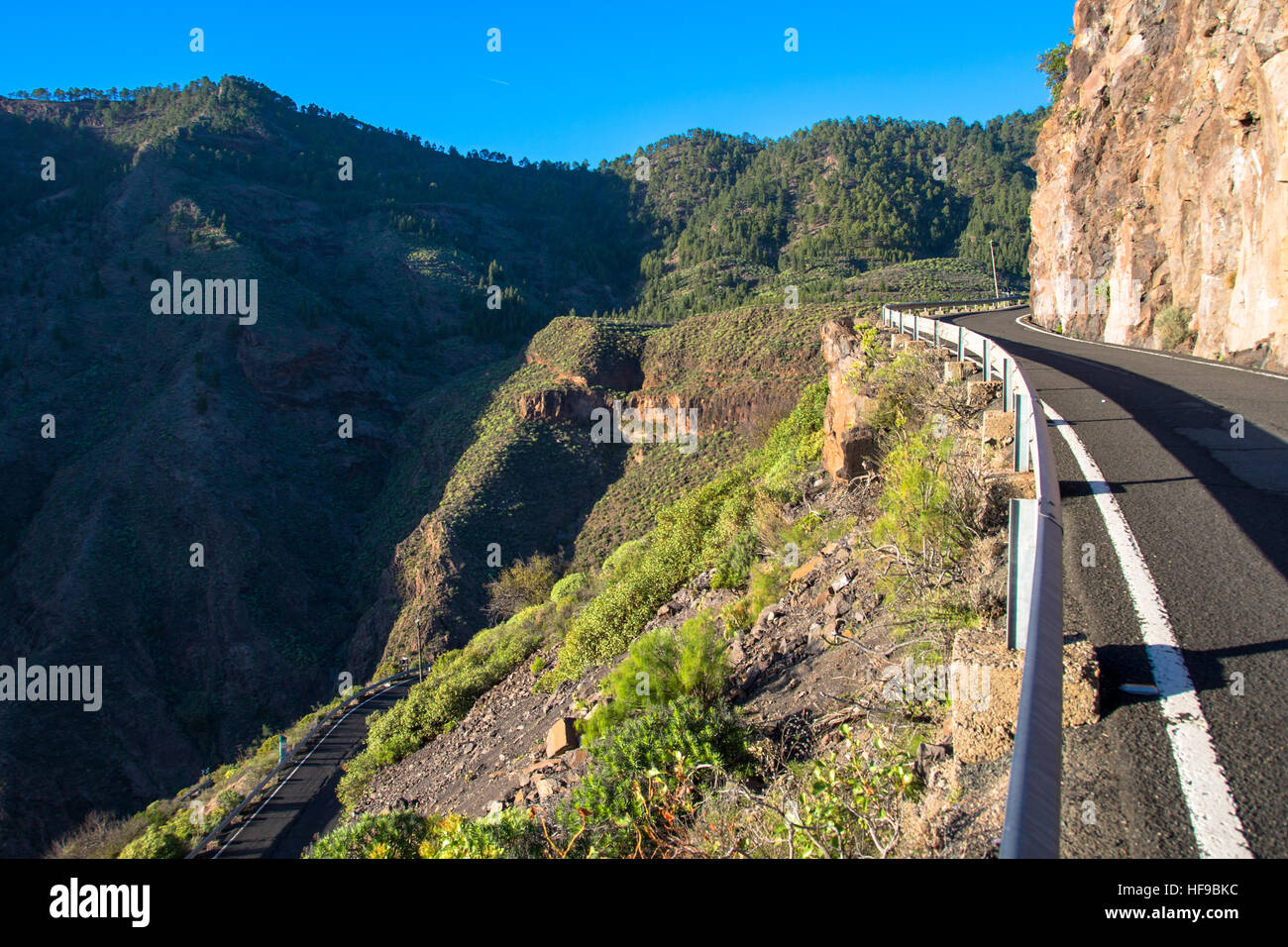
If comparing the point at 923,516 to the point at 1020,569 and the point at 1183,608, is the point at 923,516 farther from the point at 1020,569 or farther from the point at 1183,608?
the point at 1020,569

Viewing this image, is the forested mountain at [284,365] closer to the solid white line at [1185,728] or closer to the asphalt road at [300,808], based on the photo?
the asphalt road at [300,808]

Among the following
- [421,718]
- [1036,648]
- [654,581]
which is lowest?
[421,718]

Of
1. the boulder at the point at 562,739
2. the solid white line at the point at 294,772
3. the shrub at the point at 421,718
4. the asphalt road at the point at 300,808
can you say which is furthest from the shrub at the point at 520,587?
the boulder at the point at 562,739

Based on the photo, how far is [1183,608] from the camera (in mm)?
3656

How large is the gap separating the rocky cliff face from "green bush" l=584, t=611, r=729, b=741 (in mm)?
11234

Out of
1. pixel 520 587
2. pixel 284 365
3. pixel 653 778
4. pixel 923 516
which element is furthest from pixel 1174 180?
pixel 284 365

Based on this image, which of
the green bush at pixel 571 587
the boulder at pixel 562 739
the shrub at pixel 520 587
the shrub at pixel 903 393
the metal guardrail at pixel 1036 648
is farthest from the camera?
the shrub at pixel 520 587

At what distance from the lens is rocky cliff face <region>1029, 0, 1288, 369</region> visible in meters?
12.4

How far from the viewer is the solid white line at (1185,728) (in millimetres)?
2201

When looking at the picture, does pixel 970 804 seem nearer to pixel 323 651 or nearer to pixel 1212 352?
pixel 1212 352

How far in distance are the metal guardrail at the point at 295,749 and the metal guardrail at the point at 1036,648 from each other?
71.3 feet

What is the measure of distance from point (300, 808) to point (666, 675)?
57.9ft
